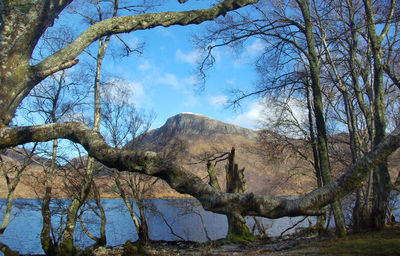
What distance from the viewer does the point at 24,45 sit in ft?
12.5

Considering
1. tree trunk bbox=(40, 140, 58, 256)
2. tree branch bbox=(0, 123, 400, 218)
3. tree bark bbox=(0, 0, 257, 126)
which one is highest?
tree bark bbox=(0, 0, 257, 126)

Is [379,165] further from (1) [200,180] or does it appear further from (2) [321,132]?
(1) [200,180]

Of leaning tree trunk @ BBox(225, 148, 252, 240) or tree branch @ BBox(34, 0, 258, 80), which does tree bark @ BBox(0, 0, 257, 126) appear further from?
leaning tree trunk @ BBox(225, 148, 252, 240)

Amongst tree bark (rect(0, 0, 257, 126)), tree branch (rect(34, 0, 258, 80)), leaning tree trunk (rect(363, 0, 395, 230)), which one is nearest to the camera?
tree bark (rect(0, 0, 257, 126))

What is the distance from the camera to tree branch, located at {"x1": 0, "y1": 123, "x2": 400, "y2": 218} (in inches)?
94.3

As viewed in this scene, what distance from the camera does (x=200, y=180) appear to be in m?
2.64

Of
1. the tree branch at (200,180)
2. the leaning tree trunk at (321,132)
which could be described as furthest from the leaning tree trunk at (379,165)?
the tree branch at (200,180)

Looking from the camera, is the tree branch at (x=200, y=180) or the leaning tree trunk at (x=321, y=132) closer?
the tree branch at (x=200, y=180)

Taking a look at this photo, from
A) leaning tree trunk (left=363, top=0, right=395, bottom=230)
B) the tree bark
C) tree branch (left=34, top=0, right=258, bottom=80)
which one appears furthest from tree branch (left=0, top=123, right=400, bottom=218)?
leaning tree trunk (left=363, top=0, right=395, bottom=230)

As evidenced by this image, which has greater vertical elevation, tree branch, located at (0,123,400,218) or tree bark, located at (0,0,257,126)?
tree bark, located at (0,0,257,126)

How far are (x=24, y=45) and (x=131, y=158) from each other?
2.36 metres

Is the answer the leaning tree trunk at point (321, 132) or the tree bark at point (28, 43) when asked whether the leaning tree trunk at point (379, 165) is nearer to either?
the leaning tree trunk at point (321, 132)

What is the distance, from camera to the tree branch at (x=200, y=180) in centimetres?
239

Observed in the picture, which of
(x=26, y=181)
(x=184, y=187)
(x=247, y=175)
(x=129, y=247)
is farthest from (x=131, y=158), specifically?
(x=247, y=175)
